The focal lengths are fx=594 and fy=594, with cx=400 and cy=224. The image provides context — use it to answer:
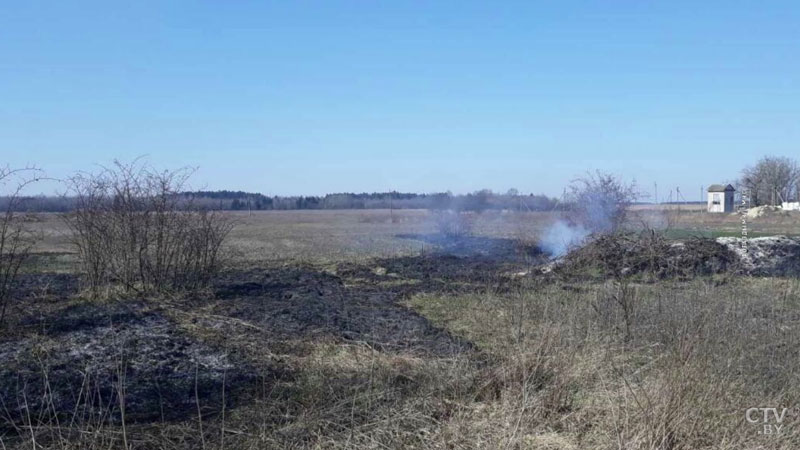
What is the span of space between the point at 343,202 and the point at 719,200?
62190mm

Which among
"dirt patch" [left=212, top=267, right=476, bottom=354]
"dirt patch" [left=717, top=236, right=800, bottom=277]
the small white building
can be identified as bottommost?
"dirt patch" [left=212, top=267, right=476, bottom=354]

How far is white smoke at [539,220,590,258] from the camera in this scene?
→ 72.6ft

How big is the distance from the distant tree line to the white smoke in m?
2.79

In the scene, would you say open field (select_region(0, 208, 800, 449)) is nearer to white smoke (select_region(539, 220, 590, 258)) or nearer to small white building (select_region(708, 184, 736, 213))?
white smoke (select_region(539, 220, 590, 258))

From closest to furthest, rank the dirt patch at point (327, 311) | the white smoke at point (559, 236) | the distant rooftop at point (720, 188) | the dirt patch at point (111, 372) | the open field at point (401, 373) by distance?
the open field at point (401, 373) → the dirt patch at point (111, 372) → the dirt patch at point (327, 311) → the white smoke at point (559, 236) → the distant rooftop at point (720, 188)

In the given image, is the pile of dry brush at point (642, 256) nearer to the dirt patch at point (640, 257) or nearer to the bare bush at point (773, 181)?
the dirt patch at point (640, 257)

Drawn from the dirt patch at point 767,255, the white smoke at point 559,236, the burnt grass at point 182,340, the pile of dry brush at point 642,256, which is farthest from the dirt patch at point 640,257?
the white smoke at point 559,236

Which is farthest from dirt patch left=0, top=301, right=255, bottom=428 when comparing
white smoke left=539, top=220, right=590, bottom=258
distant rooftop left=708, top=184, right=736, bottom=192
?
distant rooftop left=708, top=184, right=736, bottom=192

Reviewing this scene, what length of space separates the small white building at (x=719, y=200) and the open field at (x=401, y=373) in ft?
146

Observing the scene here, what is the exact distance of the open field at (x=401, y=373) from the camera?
432 centimetres

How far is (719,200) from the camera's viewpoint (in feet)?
167

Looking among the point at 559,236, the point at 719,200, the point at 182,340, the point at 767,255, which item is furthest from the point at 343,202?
the point at 182,340

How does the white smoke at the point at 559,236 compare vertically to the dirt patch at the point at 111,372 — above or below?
above

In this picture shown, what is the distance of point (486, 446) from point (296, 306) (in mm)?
7331
